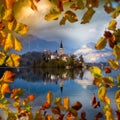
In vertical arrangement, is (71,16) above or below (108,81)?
above

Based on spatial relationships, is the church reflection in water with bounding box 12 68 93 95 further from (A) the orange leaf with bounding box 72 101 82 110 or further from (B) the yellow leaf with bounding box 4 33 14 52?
(B) the yellow leaf with bounding box 4 33 14 52

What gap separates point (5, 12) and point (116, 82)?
590mm

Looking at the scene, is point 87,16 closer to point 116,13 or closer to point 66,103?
point 116,13

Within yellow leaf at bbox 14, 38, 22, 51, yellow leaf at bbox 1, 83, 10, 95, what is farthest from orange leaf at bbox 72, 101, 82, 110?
yellow leaf at bbox 14, 38, 22, 51

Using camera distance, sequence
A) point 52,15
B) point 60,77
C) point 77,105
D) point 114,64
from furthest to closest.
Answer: point 60,77, point 77,105, point 114,64, point 52,15

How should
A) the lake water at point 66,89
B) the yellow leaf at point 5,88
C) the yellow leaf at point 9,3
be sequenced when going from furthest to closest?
1. the lake water at point 66,89
2. the yellow leaf at point 5,88
3. the yellow leaf at point 9,3

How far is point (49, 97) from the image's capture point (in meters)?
1.88

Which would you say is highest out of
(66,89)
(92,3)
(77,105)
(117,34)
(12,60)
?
(66,89)

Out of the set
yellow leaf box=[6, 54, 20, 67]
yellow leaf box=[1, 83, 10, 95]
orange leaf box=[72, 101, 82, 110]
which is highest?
yellow leaf box=[6, 54, 20, 67]

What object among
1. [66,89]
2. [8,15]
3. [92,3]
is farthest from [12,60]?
[66,89]

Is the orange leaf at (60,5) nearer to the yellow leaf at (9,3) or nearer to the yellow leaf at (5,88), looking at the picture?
the yellow leaf at (9,3)

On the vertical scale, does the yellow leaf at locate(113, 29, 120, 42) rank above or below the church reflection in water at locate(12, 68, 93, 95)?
below

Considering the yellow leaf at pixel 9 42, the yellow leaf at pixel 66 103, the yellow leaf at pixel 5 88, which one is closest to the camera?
the yellow leaf at pixel 9 42

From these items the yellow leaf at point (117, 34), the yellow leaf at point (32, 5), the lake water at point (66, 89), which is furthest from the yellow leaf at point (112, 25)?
the lake water at point (66, 89)
